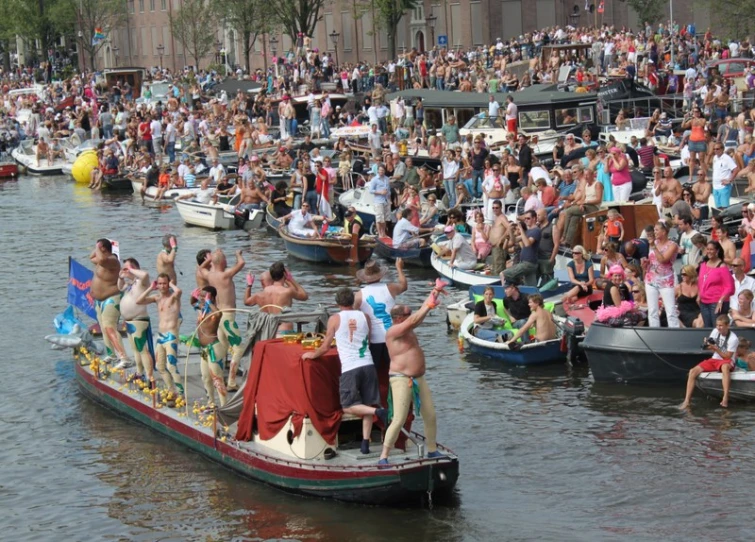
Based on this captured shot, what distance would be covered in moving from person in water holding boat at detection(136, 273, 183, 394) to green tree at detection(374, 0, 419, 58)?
164 ft

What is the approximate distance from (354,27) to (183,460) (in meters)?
63.4

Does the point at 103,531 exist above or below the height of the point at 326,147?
below

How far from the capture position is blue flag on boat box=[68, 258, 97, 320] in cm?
2034

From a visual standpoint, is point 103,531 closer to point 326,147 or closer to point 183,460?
point 183,460

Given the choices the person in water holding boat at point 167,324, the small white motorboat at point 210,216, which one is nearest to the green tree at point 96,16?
the small white motorboat at point 210,216

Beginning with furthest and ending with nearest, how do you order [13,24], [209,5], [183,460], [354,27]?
[13,24]
[209,5]
[354,27]
[183,460]

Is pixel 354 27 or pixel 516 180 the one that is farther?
pixel 354 27

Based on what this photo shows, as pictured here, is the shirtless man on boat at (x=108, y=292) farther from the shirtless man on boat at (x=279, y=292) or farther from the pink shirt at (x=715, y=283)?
the pink shirt at (x=715, y=283)

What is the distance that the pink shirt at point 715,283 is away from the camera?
1866cm

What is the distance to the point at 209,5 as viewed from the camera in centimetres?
8538

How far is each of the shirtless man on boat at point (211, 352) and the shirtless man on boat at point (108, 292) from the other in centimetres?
314

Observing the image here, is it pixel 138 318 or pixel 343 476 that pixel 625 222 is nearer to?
pixel 138 318

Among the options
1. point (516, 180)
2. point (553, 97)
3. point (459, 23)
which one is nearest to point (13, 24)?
point (459, 23)

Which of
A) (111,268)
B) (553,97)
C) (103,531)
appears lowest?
(103,531)
